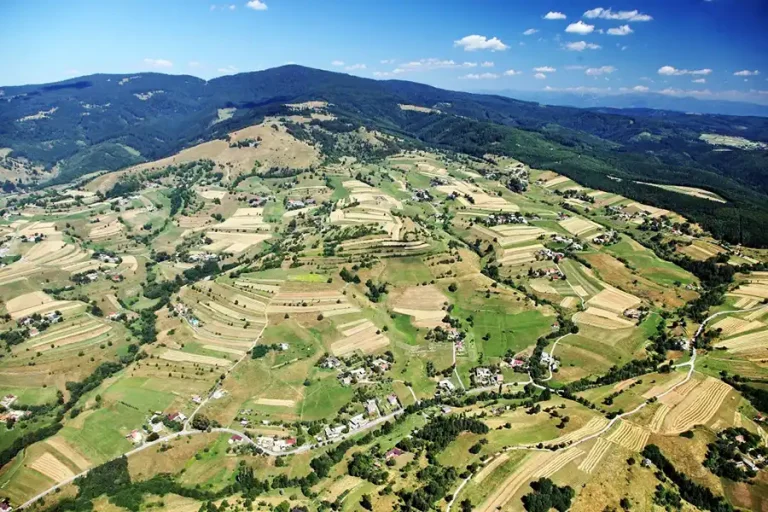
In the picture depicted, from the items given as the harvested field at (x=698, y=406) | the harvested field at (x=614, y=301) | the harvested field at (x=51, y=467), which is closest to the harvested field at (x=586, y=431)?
the harvested field at (x=698, y=406)

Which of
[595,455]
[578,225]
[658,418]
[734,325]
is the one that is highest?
[578,225]

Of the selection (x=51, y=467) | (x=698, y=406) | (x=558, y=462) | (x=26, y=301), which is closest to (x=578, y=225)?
(x=698, y=406)

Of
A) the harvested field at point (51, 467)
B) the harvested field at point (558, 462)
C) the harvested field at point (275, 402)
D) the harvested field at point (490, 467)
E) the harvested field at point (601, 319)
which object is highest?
the harvested field at point (601, 319)

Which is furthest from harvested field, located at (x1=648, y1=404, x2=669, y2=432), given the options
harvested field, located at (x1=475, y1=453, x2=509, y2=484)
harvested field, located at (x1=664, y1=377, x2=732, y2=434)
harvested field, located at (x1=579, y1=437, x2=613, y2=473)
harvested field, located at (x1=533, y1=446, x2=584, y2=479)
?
harvested field, located at (x1=475, y1=453, x2=509, y2=484)

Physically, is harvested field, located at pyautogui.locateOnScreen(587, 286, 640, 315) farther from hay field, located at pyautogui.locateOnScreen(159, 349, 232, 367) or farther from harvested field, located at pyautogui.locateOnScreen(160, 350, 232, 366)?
harvested field, located at pyautogui.locateOnScreen(160, 350, 232, 366)

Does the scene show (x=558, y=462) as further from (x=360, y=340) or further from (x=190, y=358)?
(x=190, y=358)

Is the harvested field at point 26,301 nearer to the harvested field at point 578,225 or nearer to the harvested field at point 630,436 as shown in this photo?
the harvested field at point 630,436
